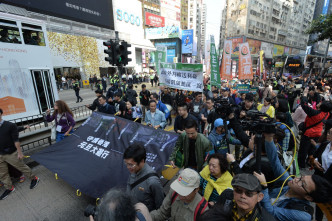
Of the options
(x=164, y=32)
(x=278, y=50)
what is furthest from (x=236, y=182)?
(x=278, y=50)

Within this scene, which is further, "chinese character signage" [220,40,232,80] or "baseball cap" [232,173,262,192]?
"chinese character signage" [220,40,232,80]

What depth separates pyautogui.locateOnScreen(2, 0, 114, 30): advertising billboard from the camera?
2012 cm

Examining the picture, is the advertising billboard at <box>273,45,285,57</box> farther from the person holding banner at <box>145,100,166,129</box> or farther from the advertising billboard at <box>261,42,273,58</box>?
the person holding banner at <box>145,100,166,129</box>

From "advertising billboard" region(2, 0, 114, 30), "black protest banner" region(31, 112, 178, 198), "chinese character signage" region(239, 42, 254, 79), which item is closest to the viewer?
"black protest banner" region(31, 112, 178, 198)

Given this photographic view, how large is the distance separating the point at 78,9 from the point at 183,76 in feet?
89.5

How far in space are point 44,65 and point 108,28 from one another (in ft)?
85.9

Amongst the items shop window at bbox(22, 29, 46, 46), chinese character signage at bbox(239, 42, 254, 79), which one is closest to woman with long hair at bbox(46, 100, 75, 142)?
shop window at bbox(22, 29, 46, 46)

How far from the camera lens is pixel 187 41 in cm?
5391

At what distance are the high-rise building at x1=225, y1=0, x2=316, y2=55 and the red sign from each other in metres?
21.1

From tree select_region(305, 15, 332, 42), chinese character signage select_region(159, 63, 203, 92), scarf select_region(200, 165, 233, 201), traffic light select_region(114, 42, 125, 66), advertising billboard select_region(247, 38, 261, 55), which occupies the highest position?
advertising billboard select_region(247, 38, 261, 55)

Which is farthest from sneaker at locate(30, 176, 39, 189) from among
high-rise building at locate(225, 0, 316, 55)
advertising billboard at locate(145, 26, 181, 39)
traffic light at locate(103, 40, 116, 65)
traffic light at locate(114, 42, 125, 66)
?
high-rise building at locate(225, 0, 316, 55)

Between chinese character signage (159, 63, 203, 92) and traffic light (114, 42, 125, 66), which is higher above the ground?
traffic light (114, 42, 125, 66)

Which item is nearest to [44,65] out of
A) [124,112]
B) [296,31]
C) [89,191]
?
[124,112]

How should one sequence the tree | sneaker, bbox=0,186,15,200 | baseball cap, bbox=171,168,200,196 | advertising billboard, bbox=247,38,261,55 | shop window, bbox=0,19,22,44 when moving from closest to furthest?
1. baseball cap, bbox=171,168,200,196
2. sneaker, bbox=0,186,15,200
3. shop window, bbox=0,19,22,44
4. the tree
5. advertising billboard, bbox=247,38,261,55
